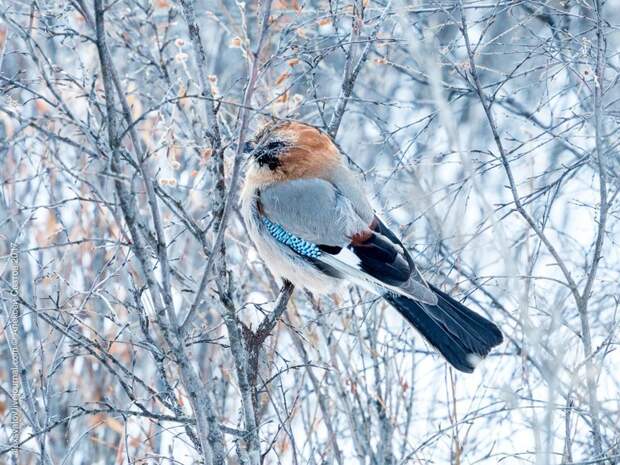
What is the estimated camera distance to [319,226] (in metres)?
4.63

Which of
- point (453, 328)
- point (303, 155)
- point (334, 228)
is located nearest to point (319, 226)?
point (334, 228)

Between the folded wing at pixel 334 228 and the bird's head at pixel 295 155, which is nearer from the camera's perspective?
the folded wing at pixel 334 228

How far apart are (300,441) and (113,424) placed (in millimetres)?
1115

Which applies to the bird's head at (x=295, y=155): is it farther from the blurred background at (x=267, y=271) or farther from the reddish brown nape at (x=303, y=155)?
the blurred background at (x=267, y=271)

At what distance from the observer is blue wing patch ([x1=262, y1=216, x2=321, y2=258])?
4.62 m

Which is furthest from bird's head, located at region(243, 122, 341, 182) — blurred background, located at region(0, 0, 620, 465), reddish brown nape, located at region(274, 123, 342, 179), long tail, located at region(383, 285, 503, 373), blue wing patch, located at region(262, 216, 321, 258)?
long tail, located at region(383, 285, 503, 373)

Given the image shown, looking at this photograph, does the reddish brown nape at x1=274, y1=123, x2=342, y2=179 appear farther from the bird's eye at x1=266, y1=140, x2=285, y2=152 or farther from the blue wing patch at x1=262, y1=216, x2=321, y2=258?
the blue wing patch at x1=262, y1=216, x2=321, y2=258

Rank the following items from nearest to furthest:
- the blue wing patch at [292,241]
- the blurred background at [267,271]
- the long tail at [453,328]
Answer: the blurred background at [267,271]
the long tail at [453,328]
the blue wing patch at [292,241]

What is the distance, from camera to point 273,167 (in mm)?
4742

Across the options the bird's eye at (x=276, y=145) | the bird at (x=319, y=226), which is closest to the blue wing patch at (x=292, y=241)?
the bird at (x=319, y=226)

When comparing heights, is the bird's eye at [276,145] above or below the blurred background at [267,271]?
above

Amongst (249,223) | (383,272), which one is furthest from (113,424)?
(383,272)

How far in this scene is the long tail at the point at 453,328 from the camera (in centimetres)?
414

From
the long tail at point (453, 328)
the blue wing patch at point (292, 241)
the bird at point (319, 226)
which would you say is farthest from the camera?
the blue wing patch at point (292, 241)
